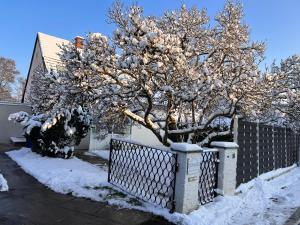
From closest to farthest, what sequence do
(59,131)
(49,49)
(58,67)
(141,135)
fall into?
(59,131), (58,67), (141,135), (49,49)

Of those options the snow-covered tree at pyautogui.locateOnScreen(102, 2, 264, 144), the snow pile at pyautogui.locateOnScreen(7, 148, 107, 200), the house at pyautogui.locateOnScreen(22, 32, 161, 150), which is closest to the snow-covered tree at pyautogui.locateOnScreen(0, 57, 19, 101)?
the house at pyautogui.locateOnScreen(22, 32, 161, 150)

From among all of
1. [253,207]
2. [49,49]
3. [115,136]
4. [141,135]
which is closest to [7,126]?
[49,49]

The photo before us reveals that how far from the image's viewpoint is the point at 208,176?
6.12m

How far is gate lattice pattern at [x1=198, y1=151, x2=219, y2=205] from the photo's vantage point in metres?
5.89

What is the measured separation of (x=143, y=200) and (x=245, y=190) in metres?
2.58

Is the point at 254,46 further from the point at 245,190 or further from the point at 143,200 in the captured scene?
the point at 143,200

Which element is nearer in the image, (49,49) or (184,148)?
(184,148)

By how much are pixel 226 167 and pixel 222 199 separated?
648mm

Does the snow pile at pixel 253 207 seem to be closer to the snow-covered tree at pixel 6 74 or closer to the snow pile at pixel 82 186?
the snow pile at pixel 82 186

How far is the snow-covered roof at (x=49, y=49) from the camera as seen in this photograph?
18163 mm

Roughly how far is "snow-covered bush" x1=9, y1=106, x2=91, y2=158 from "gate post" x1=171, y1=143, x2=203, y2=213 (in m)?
6.19

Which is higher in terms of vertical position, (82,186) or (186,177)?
(186,177)

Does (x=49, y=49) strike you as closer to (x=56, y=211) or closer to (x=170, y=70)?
(x=170, y=70)

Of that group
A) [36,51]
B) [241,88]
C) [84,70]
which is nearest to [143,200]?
[84,70]
